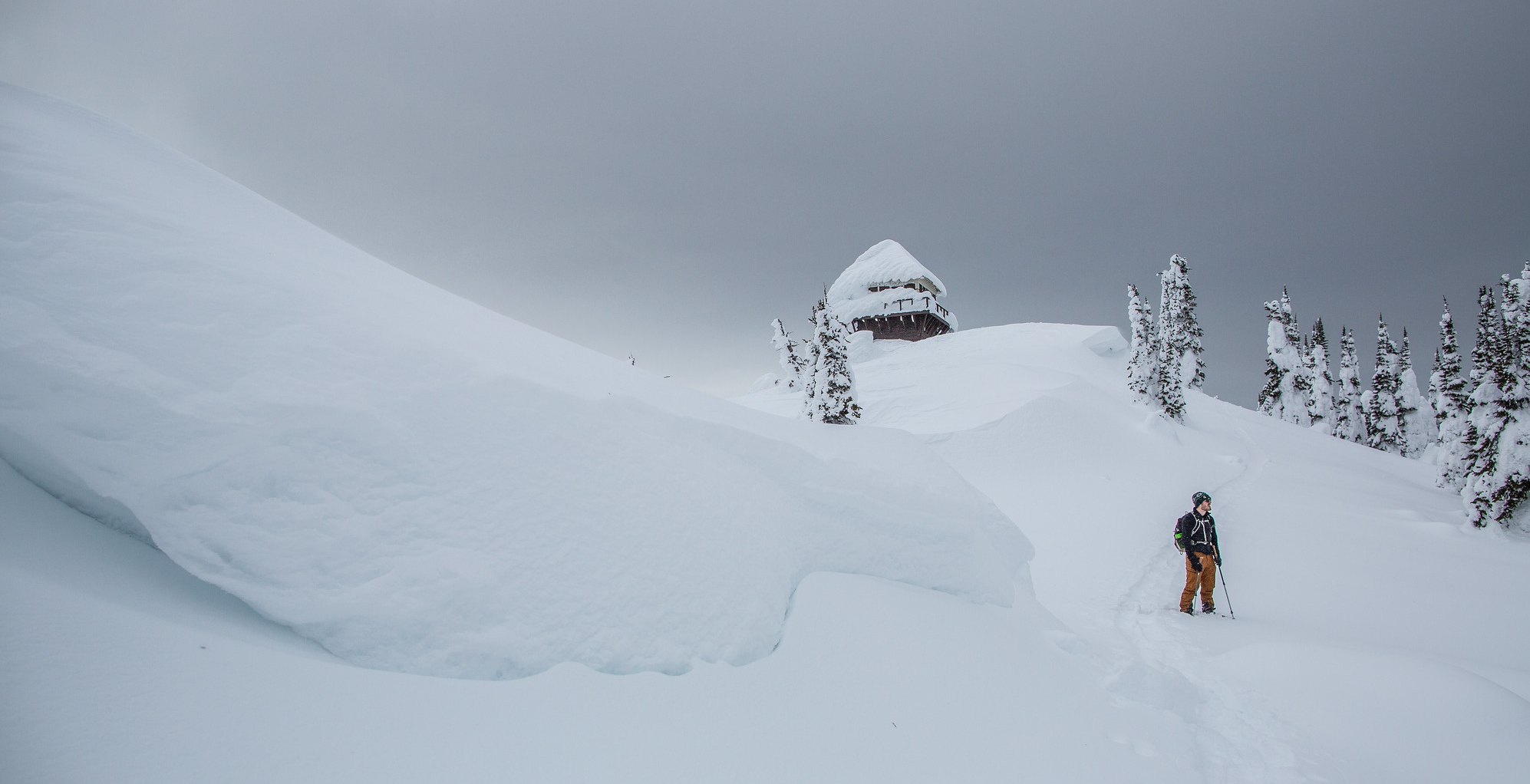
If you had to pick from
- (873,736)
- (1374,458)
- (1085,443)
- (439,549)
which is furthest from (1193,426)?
(439,549)

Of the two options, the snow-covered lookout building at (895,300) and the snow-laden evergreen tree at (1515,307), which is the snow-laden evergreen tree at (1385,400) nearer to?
the snow-laden evergreen tree at (1515,307)

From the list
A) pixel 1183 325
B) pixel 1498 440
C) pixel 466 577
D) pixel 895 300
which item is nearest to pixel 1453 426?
pixel 1498 440

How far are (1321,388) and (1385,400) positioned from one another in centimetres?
450

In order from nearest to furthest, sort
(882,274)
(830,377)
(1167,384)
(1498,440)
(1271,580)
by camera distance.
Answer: (1271,580) < (1498,440) < (830,377) < (1167,384) < (882,274)

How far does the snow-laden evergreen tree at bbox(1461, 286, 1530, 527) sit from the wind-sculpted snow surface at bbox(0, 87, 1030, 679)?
26.1 metres

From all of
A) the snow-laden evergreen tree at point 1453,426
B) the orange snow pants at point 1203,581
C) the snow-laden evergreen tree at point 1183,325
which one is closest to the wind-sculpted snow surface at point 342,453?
the orange snow pants at point 1203,581

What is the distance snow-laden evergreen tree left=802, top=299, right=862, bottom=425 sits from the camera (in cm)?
2558

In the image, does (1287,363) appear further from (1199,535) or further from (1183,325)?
(1199,535)

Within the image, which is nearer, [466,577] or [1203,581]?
[466,577]

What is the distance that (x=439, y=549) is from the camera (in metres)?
3.14

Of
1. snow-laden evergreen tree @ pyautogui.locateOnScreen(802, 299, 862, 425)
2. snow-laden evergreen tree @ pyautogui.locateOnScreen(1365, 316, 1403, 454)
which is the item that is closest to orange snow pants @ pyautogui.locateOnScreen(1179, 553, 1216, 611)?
snow-laden evergreen tree @ pyautogui.locateOnScreen(802, 299, 862, 425)

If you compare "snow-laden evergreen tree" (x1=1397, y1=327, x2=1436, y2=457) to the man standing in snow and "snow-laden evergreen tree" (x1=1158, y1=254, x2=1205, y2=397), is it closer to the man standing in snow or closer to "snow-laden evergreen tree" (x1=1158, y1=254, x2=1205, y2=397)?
"snow-laden evergreen tree" (x1=1158, y1=254, x2=1205, y2=397)

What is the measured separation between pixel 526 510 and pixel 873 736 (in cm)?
270

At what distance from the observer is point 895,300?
52.7 meters
